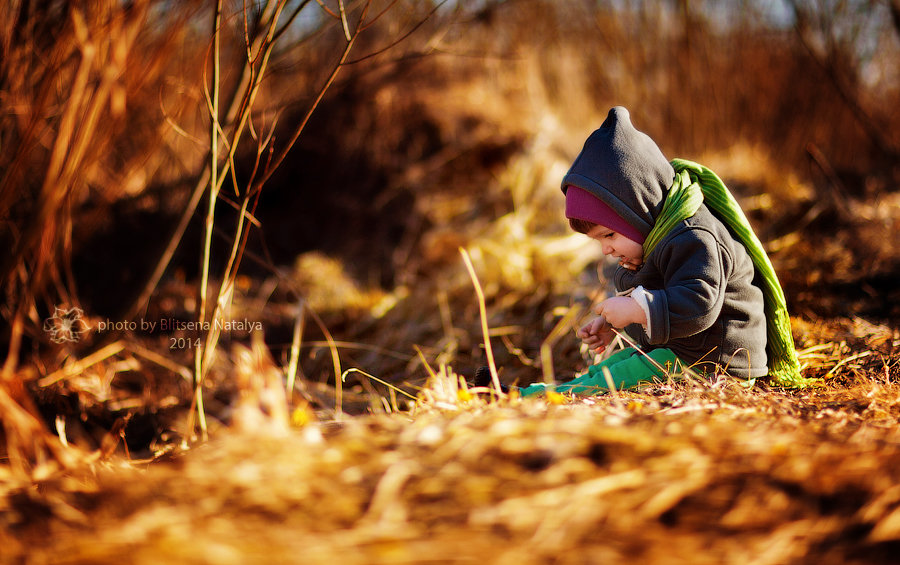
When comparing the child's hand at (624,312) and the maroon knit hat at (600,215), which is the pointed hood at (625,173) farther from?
the child's hand at (624,312)

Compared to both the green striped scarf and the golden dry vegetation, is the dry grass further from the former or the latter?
the green striped scarf

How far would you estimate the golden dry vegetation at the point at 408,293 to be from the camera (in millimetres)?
917

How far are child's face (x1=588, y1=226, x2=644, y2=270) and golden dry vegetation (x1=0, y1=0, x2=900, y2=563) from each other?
1.31 ft

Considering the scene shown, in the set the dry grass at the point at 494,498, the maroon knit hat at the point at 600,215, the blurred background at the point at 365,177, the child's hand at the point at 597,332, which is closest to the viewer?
the dry grass at the point at 494,498

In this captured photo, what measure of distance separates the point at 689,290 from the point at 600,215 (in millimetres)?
329

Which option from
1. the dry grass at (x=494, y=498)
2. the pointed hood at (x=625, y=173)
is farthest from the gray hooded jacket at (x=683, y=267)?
the dry grass at (x=494, y=498)

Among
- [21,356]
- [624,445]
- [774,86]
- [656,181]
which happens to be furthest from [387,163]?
[774,86]

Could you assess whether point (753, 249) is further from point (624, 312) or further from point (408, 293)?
point (408, 293)

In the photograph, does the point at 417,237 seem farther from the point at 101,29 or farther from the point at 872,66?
the point at 872,66

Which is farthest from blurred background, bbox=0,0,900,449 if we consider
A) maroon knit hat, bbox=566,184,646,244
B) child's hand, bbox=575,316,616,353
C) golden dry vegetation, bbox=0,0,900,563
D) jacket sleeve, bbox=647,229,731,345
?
jacket sleeve, bbox=647,229,731,345

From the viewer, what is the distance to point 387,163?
431 cm

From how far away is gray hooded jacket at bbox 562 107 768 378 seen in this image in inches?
67.1

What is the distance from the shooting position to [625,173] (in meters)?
1.76

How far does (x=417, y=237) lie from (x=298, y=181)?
102 centimetres
